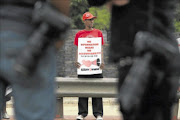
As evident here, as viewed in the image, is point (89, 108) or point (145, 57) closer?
point (145, 57)

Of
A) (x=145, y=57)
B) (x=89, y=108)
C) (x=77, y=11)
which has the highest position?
(x=77, y=11)

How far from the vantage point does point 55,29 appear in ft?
6.78

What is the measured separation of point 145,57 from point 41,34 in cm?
69

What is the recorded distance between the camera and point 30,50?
197 centimetres

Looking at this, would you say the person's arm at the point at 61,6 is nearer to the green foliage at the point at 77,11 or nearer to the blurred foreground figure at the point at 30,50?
the blurred foreground figure at the point at 30,50

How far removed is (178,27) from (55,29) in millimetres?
24679

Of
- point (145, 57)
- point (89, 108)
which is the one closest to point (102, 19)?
point (89, 108)

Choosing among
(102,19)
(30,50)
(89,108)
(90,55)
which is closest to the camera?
(30,50)

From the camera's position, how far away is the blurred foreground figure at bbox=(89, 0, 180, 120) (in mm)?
2400

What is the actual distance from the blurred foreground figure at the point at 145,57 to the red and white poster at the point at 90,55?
492cm

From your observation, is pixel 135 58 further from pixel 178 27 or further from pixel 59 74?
pixel 178 27

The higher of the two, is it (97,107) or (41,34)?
(41,34)

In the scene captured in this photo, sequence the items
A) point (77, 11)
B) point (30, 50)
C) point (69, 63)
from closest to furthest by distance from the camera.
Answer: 1. point (30, 50)
2. point (69, 63)
3. point (77, 11)

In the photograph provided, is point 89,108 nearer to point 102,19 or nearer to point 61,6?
point 61,6
